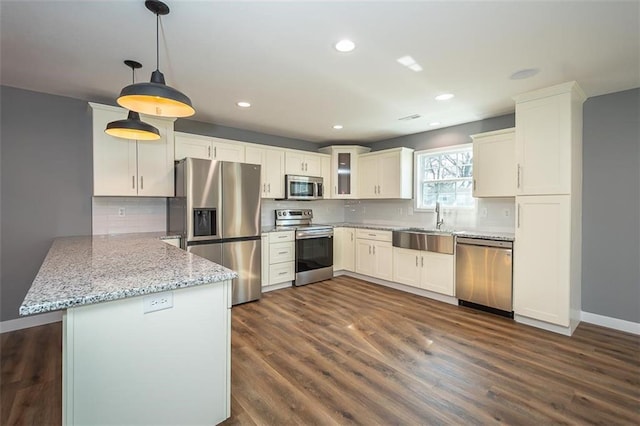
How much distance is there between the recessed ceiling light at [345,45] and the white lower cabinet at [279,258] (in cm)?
278

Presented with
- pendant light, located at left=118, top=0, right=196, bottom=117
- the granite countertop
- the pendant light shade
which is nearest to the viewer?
the granite countertop

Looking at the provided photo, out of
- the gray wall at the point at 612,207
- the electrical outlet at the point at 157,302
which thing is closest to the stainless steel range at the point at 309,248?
the electrical outlet at the point at 157,302

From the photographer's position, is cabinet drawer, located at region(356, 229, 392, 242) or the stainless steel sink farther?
cabinet drawer, located at region(356, 229, 392, 242)

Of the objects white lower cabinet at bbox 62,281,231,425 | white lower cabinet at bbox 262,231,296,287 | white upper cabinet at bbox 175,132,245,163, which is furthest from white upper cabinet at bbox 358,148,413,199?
white lower cabinet at bbox 62,281,231,425

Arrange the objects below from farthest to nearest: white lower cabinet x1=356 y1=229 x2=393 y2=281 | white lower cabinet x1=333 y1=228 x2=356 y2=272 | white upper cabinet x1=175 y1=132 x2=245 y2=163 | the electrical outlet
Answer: white lower cabinet x1=333 y1=228 x2=356 y2=272, white lower cabinet x1=356 y1=229 x2=393 y2=281, white upper cabinet x1=175 y1=132 x2=245 y2=163, the electrical outlet

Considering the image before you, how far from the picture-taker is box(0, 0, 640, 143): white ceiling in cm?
185

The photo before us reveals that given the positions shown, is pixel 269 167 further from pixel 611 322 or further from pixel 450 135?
pixel 611 322

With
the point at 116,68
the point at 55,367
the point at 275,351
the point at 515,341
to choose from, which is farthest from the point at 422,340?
the point at 116,68

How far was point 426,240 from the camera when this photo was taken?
411 cm

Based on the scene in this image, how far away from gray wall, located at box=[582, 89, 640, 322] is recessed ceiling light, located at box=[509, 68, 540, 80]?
122cm

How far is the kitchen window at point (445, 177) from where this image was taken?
14.4ft

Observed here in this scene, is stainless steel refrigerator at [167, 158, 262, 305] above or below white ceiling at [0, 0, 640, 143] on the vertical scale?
below

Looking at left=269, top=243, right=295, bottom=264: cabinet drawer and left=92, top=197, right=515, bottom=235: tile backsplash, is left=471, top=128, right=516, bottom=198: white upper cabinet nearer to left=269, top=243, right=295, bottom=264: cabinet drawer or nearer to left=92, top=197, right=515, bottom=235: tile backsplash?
left=92, top=197, right=515, bottom=235: tile backsplash

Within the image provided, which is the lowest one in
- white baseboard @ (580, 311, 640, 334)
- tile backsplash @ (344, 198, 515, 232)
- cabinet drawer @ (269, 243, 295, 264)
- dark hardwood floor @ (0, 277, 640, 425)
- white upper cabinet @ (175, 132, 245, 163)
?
dark hardwood floor @ (0, 277, 640, 425)
